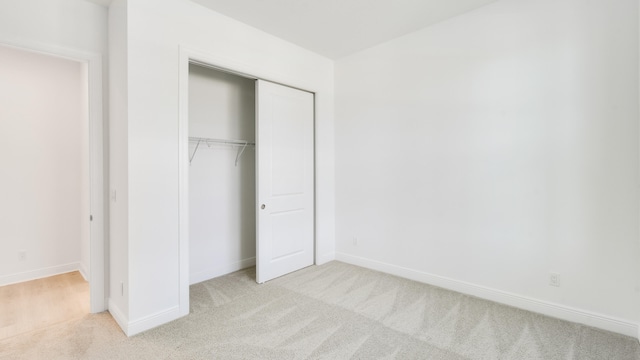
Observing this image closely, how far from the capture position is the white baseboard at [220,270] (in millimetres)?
3380

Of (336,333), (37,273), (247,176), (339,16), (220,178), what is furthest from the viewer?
(247,176)

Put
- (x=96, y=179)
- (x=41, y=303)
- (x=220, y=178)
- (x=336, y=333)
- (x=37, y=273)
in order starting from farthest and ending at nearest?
(x=220, y=178)
(x=37, y=273)
(x=41, y=303)
(x=96, y=179)
(x=336, y=333)

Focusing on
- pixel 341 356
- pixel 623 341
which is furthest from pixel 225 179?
pixel 623 341

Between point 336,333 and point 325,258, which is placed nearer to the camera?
point 336,333

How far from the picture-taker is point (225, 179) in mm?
3719

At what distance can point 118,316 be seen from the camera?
2461mm

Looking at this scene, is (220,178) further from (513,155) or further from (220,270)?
(513,155)

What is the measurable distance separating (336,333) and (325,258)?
1772 millimetres

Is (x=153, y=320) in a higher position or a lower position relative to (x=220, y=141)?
lower

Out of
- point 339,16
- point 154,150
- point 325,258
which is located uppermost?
point 339,16

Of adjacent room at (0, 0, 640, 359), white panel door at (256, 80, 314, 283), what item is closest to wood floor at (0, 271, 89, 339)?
adjacent room at (0, 0, 640, 359)

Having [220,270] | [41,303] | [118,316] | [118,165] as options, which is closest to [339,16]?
[118,165]

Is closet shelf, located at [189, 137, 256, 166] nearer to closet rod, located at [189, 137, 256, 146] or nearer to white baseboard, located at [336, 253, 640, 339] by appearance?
closet rod, located at [189, 137, 256, 146]

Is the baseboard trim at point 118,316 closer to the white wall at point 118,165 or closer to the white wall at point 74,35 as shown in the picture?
the white wall at point 118,165
